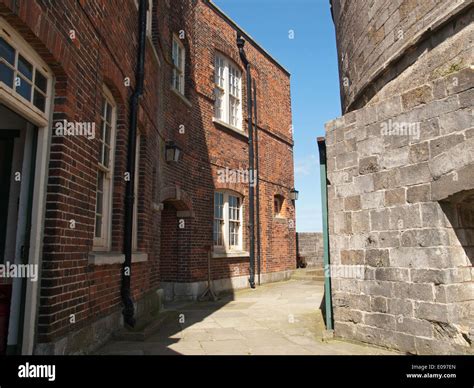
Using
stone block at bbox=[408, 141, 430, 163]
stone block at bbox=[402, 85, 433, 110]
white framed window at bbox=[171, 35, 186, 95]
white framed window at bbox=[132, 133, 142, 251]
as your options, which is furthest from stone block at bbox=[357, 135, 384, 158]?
white framed window at bbox=[171, 35, 186, 95]

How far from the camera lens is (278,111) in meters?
15.9

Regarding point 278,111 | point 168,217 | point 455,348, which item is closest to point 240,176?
point 168,217

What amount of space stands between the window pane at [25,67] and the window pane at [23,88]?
78mm

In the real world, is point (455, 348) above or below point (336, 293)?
below

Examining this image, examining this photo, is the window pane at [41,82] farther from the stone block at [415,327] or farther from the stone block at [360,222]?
the stone block at [415,327]

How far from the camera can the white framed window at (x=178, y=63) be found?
34.8 feet

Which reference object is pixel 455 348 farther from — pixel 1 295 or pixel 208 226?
pixel 208 226

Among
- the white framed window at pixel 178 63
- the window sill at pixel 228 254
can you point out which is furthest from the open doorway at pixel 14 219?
the window sill at pixel 228 254

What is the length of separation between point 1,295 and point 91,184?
1.56 meters

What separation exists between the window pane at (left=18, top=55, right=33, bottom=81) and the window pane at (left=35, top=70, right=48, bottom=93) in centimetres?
12

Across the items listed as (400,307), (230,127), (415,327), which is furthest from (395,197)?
(230,127)

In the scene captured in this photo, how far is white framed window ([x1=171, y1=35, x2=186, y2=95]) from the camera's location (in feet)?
34.8

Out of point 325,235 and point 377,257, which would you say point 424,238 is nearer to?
point 377,257

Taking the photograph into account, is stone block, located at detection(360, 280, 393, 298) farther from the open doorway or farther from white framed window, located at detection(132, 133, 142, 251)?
the open doorway
